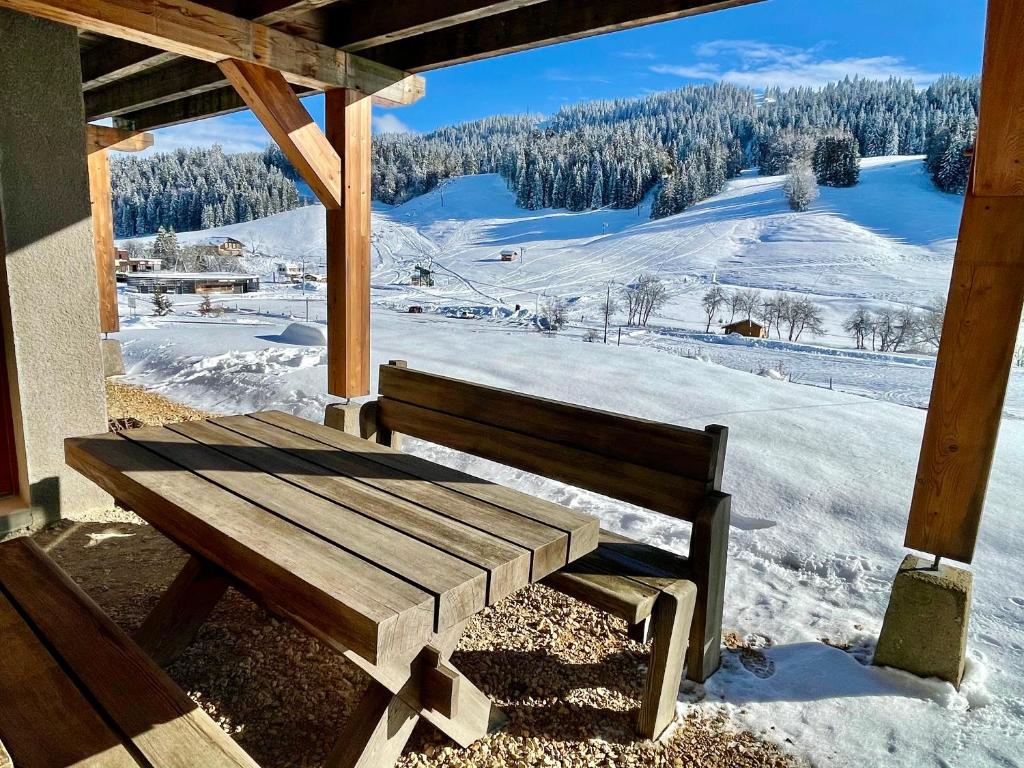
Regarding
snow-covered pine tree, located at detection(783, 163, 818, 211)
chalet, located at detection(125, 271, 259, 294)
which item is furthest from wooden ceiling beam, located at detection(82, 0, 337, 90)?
snow-covered pine tree, located at detection(783, 163, 818, 211)

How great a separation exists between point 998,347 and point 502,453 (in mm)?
1630

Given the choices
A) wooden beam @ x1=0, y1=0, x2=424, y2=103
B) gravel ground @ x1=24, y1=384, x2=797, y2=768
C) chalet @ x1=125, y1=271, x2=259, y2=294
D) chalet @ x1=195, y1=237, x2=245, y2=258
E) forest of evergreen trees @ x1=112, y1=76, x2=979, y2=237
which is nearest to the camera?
gravel ground @ x1=24, y1=384, x2=797, y2=768

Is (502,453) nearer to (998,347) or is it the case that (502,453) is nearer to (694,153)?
(998,347)

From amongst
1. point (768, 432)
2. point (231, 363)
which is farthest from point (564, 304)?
point (768, 432)

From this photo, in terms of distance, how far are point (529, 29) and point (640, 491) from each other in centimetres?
205

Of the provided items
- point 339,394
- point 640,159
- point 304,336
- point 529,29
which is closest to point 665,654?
point 339,394

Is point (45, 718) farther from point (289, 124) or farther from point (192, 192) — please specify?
point (192, 192)

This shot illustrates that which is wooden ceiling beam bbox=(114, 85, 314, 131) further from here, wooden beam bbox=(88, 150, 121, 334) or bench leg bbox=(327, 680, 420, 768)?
bench leg bbox=(327, 680, 420, 768)

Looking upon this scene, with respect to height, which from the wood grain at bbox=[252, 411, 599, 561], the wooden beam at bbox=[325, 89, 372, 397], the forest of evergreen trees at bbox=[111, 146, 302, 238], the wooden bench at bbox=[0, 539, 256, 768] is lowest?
the wooden bench at bbox=[0, 539, 256, 768]

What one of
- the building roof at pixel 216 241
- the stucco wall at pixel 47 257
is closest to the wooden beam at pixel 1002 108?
the stucco wall at pixel 47 257

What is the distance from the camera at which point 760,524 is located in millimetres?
3188

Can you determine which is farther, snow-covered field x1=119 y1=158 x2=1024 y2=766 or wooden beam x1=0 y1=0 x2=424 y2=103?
wooden beam x1=0 y1=0 x2=424 y2=103

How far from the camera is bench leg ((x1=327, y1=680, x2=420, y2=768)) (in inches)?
58.1

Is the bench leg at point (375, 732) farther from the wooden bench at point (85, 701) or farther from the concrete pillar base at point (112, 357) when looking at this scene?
the concrete pillar base at point (112, 357)
